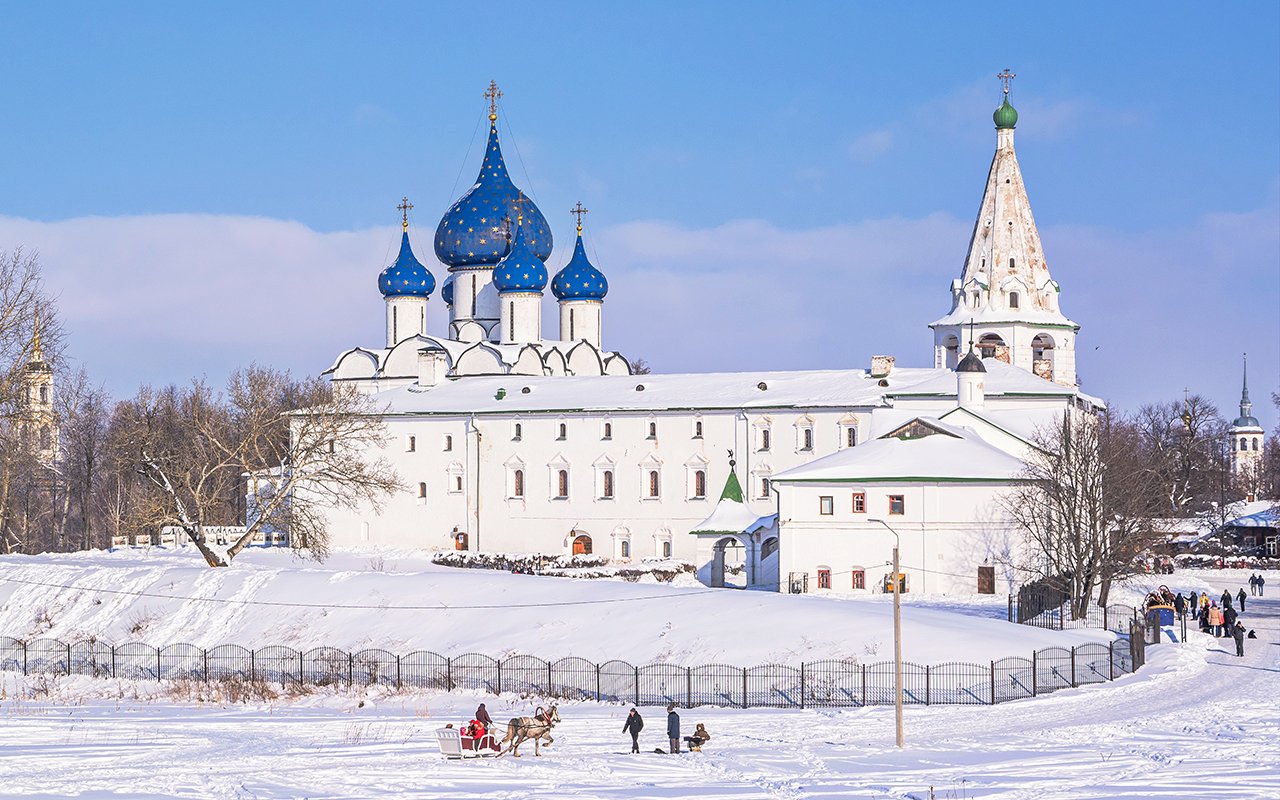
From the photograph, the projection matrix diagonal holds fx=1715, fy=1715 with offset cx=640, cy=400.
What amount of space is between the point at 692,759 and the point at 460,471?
1809 inches

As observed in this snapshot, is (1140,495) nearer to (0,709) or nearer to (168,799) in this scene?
(0,709)

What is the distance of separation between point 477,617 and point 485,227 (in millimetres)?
40133

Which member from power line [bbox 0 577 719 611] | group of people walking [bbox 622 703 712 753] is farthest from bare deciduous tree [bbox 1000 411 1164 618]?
group of people walking [bbox 622 703 712 753]

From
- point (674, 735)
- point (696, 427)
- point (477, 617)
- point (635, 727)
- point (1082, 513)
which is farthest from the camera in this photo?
point (696, 427)

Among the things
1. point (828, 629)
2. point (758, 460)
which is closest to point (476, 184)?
point (758, 460)

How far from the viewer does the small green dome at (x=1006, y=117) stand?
73.5 meters

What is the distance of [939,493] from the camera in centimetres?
5119

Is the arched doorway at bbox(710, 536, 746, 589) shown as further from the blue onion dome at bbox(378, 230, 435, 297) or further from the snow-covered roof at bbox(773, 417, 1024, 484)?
the blue onion dome at bbox(378, 230, 435, 297)

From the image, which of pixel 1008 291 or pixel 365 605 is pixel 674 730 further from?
pixel 1008 291

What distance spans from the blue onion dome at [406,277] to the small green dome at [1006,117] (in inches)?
1051

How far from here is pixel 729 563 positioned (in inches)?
2322

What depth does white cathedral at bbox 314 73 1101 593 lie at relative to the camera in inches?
2037

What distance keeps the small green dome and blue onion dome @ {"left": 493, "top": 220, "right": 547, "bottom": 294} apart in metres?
20.9

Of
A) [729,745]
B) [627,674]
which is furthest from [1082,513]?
[729,745]
